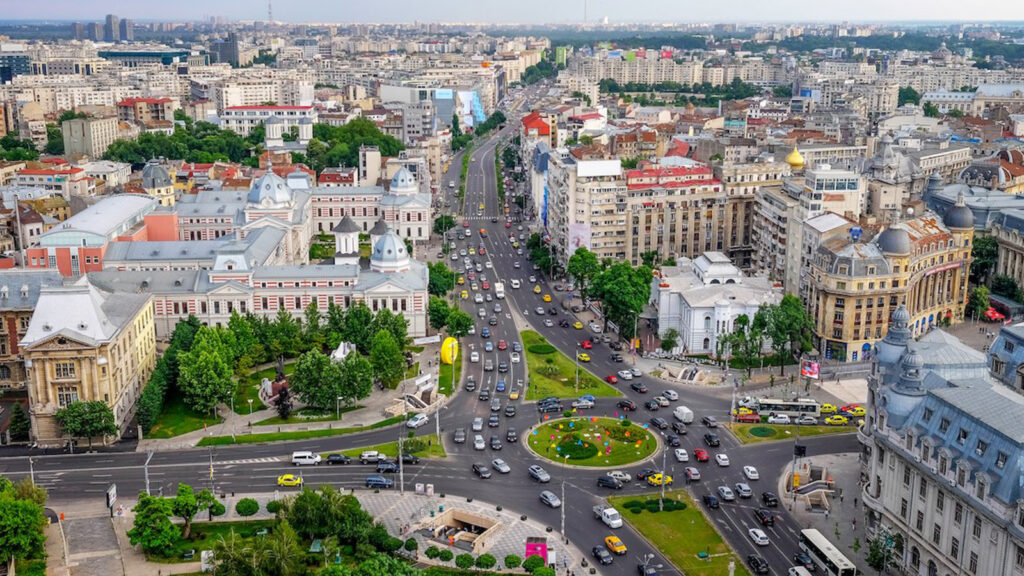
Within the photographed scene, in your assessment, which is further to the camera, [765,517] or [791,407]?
[791,407]

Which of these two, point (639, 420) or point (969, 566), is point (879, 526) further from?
point (639, 420)

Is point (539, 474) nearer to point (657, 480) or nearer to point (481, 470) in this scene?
point (481, 470)

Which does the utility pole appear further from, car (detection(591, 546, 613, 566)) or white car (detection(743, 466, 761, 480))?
white car (detection(743, 466, 761, 480))

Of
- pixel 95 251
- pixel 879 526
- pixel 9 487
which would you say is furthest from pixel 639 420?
pixel 95 251

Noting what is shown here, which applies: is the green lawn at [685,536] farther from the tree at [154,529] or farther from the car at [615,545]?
the tree at [154,529]

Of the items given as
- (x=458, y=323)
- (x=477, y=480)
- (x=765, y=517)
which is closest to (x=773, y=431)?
(x=765, y=517)

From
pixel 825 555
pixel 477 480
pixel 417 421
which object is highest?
pixel 825 555

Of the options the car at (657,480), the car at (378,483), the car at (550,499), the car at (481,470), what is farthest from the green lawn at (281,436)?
the car at (657,480)
